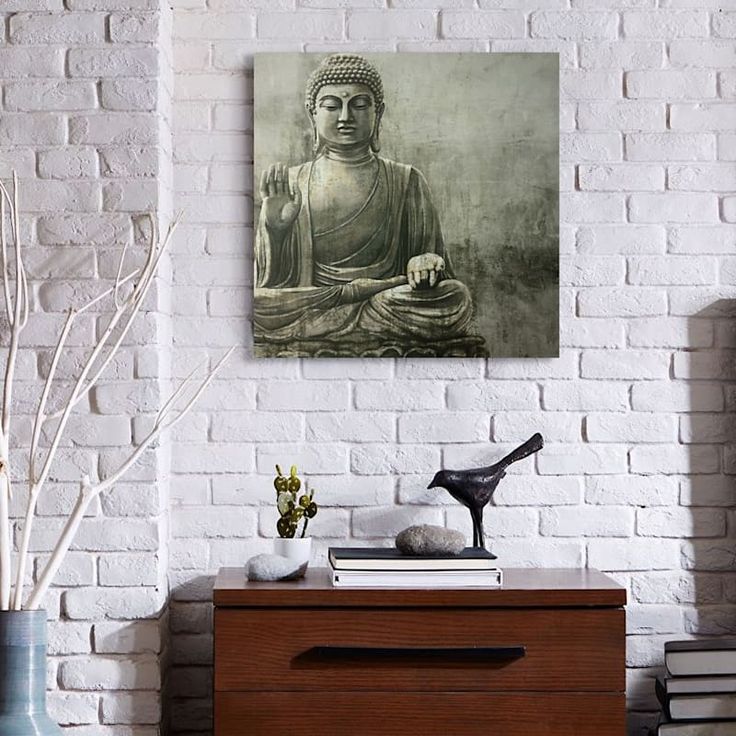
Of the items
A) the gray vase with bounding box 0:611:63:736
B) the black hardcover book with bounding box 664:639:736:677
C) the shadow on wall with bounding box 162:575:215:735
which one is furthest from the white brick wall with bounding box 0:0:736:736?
the gray vase with bounding box 0:611:63:736

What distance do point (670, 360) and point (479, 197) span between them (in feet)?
1.99

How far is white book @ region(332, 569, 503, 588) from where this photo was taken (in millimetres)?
2209

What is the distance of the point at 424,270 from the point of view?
2.58m

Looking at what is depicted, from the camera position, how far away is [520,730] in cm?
218

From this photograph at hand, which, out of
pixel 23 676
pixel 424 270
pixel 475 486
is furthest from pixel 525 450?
pixel 23 676

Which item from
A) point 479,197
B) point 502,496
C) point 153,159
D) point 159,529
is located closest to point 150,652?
point 159,529

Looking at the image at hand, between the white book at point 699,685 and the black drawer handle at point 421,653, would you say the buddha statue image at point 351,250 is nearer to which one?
the black drawer handle at point 421,653

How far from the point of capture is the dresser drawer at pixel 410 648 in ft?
7.14

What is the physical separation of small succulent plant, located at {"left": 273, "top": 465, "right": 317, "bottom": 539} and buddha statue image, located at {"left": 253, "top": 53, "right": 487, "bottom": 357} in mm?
324

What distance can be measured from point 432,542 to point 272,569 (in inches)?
13.6

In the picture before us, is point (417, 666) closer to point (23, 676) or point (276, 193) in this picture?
point (23, 676)

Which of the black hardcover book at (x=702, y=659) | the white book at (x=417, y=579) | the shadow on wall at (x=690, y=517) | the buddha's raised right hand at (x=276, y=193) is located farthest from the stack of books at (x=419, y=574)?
the buddha's raised right hand at (x=276, y=193)

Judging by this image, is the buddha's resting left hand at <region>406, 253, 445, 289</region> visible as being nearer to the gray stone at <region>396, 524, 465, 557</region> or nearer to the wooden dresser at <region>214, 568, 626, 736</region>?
the gray stone at <region>396, 524, 465, 557</region>

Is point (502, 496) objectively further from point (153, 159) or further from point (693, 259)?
point (153, 159)
